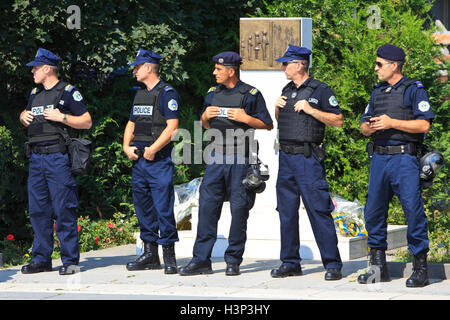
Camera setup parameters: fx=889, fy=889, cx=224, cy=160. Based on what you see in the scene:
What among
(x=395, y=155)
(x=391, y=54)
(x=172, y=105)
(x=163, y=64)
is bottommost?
(x=395, y=155)

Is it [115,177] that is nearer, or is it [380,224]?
[380,224]

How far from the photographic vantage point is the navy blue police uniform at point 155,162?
891 centimetres

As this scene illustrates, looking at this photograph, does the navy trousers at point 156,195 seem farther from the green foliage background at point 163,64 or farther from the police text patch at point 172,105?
the green foliage background at point 163,64

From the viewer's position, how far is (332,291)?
25.6 feet

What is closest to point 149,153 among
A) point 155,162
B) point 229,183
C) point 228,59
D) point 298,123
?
point 155,162

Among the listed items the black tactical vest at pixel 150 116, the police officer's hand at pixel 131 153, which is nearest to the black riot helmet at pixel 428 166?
the black tactical vest at pixel 150 116

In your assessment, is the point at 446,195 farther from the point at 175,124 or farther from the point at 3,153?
the point at 3,153

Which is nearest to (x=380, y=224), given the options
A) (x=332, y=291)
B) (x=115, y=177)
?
(x=332, y=291)

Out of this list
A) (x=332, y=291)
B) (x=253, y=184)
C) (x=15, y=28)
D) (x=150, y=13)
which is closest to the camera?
(x=332, y=291)

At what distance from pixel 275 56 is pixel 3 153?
3510 mm

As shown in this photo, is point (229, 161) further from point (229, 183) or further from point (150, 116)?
point (150, 116)

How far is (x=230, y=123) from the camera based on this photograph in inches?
343

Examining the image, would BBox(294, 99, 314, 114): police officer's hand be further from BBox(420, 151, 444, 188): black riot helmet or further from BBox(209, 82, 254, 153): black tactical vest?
BBox(420, 151, 444, 188): black riot helmet

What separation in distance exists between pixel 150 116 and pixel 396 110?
2.46 meters
